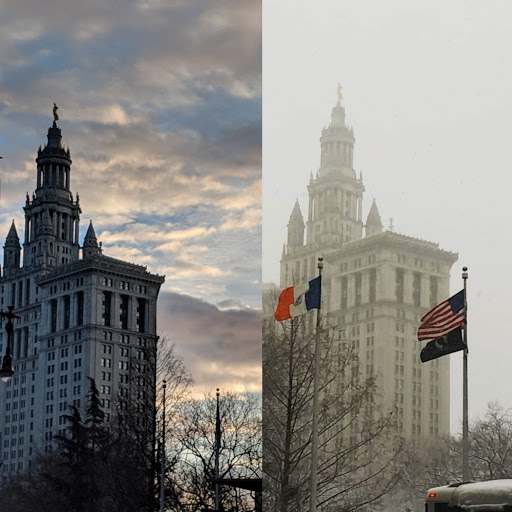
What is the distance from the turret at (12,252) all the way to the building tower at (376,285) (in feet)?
25.4

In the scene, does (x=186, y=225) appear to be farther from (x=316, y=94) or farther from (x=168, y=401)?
(x=316, y=94)

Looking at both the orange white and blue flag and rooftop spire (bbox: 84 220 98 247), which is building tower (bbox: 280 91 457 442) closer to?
the orange white and blue flag

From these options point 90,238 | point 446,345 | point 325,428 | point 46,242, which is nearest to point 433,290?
point 325,428

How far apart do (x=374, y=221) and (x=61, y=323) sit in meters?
9.30

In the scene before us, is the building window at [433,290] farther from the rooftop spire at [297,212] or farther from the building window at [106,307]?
the building window at [106,307]

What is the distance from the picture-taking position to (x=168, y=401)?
104 ft

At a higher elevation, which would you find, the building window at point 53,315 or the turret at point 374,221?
the turret at point 374,221

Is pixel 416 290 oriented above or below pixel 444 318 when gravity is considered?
above

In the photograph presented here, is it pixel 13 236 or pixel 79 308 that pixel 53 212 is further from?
pixel 79 308

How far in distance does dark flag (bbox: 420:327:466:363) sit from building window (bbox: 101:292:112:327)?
12926 mm

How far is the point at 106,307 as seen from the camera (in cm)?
3027

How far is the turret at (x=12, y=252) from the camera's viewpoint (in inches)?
1193

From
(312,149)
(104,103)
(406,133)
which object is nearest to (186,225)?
(104,103)

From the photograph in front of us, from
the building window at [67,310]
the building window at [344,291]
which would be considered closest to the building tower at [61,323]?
the building window at [67,310]
